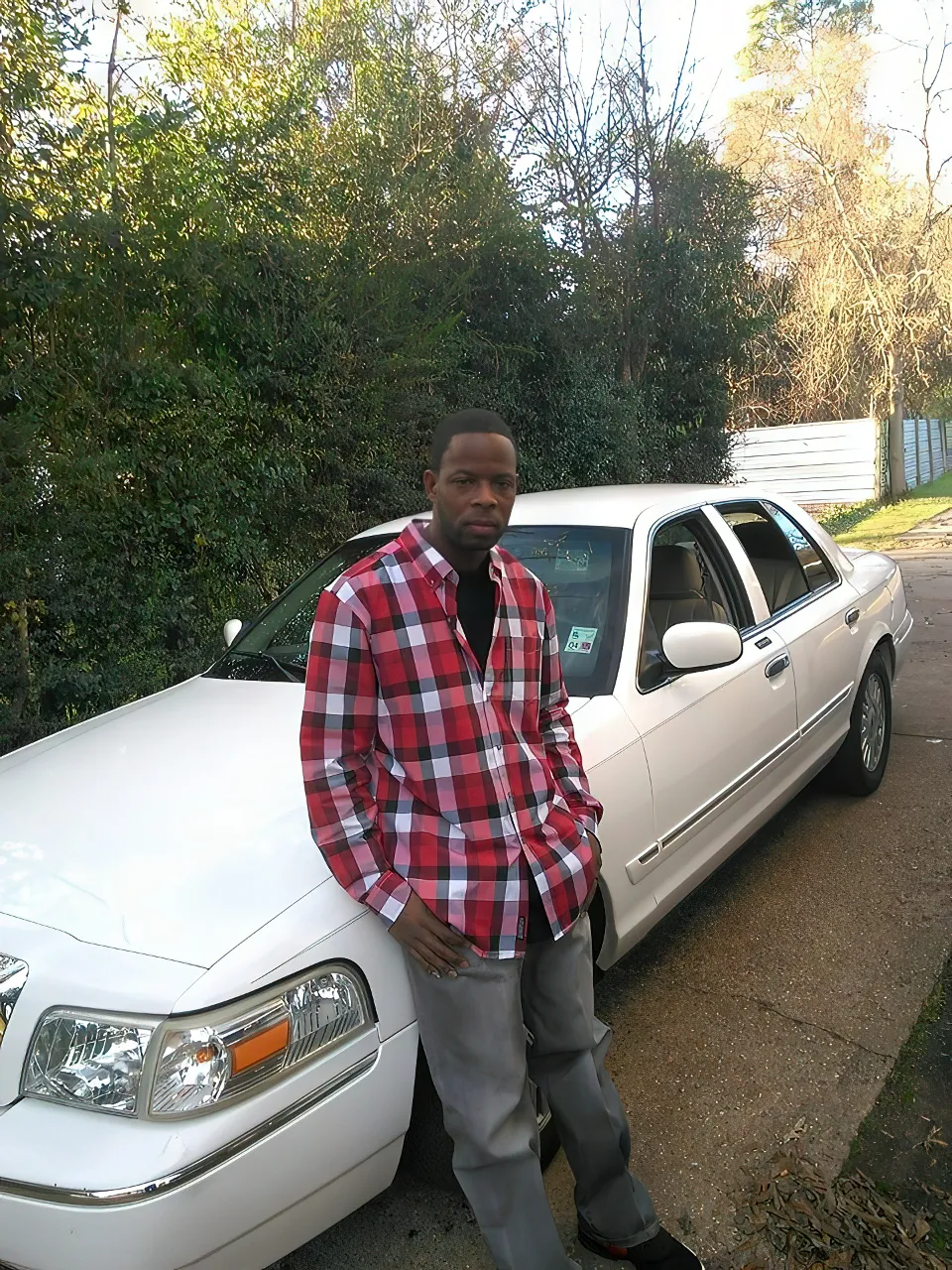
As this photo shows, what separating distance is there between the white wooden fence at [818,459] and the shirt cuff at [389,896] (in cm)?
1900

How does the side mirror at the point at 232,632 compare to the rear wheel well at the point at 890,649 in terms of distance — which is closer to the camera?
the side mirror at the point at 232,632

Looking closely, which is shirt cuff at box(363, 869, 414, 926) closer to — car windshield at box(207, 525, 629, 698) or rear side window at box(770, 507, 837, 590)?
car windshield at box(207, 525, 629, 698)

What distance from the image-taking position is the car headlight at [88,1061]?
1.81 metres

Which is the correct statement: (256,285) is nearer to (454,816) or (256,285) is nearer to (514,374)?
(514,374)

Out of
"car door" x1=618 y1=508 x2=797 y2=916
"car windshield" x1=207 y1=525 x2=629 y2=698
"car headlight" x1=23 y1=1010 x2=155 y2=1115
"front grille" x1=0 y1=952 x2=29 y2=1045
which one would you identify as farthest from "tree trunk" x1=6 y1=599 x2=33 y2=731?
"car headlight" x1=23 y1=1010 x2=155 y2=1115

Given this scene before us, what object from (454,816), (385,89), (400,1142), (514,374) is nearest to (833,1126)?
(400,1142)

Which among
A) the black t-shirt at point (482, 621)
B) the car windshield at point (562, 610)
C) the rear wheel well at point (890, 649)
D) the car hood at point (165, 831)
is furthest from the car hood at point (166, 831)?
the rear wheel well at point (890, 649)

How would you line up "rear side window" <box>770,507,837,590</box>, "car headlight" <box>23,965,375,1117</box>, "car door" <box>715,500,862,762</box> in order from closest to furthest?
1. "car headlight" <box>23,965,375,1117</box>
2. "car door" <box>715,500,862,762</box>
3. "rear side window" <box>770,507,837,590</box>

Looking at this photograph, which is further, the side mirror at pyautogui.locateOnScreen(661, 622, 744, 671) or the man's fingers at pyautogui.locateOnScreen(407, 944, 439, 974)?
the side mirror at pyautogui.locateOnScreen(661, 622, 744, 671)

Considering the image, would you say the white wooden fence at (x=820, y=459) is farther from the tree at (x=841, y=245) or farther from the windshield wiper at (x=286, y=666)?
the windshield wiper at (x=286, y=666)

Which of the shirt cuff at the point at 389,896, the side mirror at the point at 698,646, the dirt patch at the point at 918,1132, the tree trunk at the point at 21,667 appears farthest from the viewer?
the tree trunk at the point at 21,667

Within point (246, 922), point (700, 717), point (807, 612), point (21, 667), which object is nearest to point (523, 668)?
point (246, 922)

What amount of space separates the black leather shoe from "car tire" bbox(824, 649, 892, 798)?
118 inches

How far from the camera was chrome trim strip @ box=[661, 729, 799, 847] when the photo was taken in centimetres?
314
